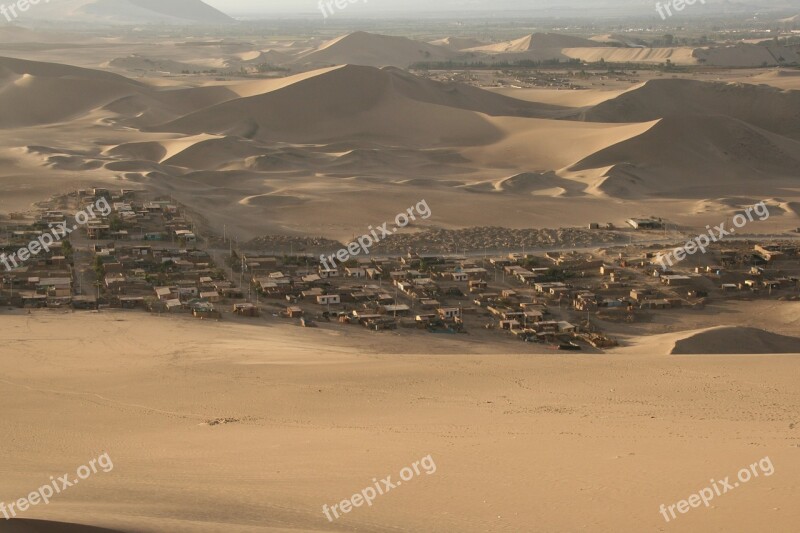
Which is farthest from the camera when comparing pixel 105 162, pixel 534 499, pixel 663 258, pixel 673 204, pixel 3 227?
Answer: pixel 105 162

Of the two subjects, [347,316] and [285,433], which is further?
[347,316]

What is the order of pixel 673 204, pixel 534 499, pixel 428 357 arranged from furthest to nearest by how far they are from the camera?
1. pixel 673 204
2. pixel 428 357
3. pixel 534 499

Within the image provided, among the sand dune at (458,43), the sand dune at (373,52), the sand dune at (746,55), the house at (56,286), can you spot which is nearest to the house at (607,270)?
the house at (56,286)

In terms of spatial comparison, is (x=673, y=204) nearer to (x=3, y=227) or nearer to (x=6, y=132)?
(x=3, y=227)

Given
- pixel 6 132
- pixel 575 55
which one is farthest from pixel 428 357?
pixel 575 55

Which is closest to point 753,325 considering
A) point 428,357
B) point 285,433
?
point 428,357

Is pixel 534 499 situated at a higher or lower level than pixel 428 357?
higher

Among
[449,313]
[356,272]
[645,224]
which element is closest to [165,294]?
[356,272]
